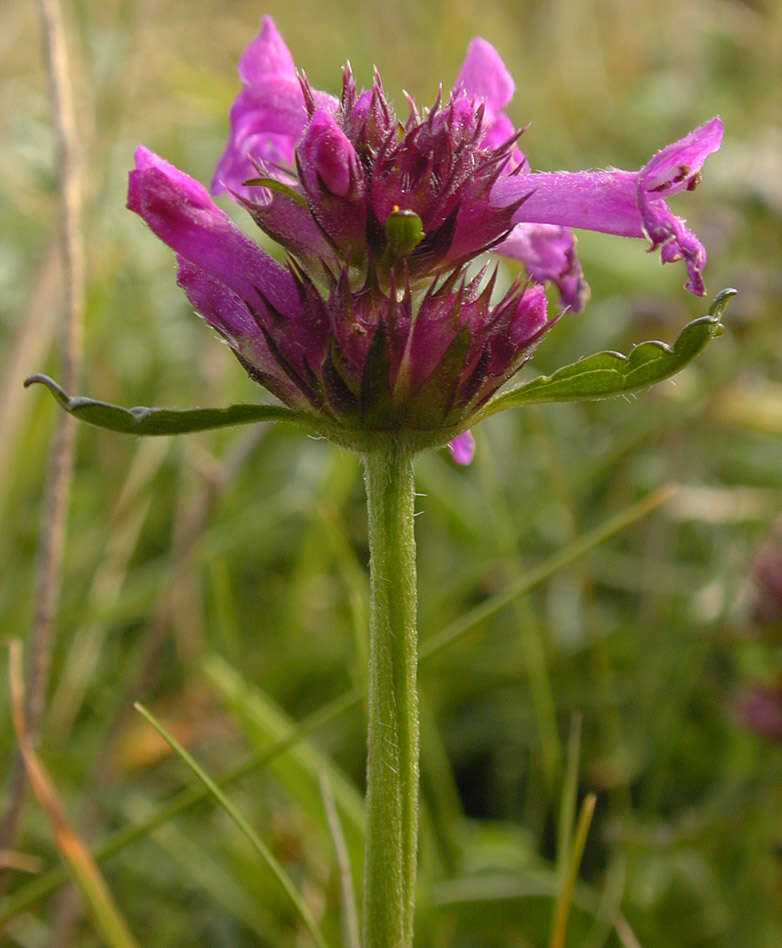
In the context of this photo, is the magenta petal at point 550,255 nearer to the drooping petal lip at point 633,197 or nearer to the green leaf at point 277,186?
the drooping petal lip at point 633,197

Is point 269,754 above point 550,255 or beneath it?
beneath

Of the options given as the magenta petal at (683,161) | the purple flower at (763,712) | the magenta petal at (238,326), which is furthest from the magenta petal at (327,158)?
the purple flower at (763,712)

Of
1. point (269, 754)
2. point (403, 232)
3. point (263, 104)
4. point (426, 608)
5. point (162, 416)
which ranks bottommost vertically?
point (269, 754)

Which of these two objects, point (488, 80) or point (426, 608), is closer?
point (488, 80)

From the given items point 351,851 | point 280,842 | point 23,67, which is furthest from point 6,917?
point 23,67

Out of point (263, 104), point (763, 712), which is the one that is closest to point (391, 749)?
point (263, 104)

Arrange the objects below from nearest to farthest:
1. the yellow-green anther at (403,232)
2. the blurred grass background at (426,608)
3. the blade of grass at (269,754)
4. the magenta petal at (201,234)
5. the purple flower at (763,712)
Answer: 1. the yellow-green anther at (403,232)
2. the magenta petal at (201,234)
3. the blade of grass at (269,754)
4. the blurred grass background at (426,608)
5. the purple flower at (763,712)

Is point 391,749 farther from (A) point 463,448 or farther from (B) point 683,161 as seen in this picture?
(B) point 683,161
